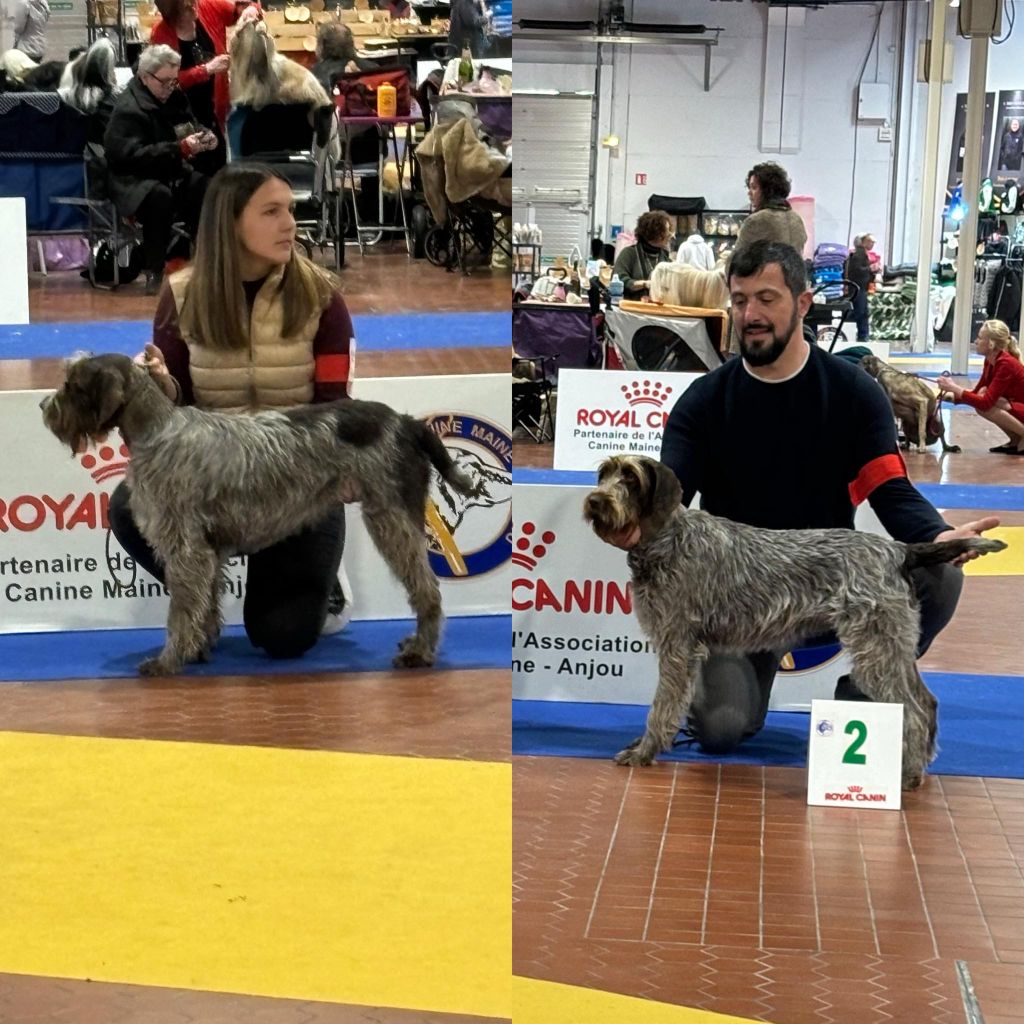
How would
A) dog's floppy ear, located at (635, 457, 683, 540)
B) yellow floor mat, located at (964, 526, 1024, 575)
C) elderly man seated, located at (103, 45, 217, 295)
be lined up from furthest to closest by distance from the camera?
yellow floor mat, located at (964, 526, 1024, 575)
dog's floppy ear, located at (635, 457, 683, 540)
elderly man seated, located at (103, 45, 217, 295)

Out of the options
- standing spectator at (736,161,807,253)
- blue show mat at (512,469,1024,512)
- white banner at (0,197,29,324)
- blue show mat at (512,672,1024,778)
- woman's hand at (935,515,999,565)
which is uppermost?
standing spectator at (736,161,807,253)

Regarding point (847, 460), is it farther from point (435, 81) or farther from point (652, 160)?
point (652, 160)

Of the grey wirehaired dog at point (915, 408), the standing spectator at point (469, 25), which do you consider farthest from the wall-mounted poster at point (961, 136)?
the standing spectator at point (469, 25)

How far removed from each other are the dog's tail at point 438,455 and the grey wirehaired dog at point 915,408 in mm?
4336

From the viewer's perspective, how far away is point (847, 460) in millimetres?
2812

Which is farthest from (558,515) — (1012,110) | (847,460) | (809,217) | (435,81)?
(809,217)

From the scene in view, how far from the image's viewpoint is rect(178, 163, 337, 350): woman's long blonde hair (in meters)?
2.74

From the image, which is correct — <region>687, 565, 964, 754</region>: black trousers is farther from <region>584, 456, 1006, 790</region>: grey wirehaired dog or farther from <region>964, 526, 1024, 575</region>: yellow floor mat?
<region>964, 526, 1024, 575</region>: yellow floor mat

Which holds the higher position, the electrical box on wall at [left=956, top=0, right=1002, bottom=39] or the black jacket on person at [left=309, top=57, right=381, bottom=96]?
the electrical box on wall at [left=956, top=0, right=1002, bottom=39]

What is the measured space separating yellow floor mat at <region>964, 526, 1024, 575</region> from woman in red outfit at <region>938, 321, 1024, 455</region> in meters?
2.40

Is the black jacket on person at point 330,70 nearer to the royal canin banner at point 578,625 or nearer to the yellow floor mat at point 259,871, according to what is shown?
the royal canin banner at point 578,625

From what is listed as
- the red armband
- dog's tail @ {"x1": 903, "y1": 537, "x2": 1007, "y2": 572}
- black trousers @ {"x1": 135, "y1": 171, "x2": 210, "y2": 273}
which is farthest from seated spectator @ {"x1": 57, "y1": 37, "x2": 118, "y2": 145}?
dog's tail @ {"x1": 903, "y1": 537, "x2": 1007, "y2": 572}

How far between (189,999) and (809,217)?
623 inches

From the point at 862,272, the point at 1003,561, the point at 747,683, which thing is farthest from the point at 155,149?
the point at 862,272
